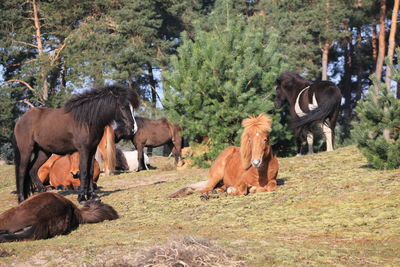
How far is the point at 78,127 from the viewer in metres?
11.2

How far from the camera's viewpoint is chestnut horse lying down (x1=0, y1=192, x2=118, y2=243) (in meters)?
6.73

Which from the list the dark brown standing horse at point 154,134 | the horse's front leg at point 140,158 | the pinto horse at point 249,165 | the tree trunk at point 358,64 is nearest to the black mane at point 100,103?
the pinto horse at point 249,165

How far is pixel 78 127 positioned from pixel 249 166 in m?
3.81

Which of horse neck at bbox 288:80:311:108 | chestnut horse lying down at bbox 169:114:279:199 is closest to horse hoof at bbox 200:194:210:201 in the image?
chestnut horse lying down at bbox 169:114:279:199

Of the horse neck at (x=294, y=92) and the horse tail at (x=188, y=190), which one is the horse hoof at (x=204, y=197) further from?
the horse neck at (x=294, y=92)

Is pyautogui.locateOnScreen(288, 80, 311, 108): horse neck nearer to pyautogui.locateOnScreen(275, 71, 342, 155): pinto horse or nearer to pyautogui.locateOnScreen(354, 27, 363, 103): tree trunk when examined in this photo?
pyautogui.locateOnScreen(275, 71, 342, 155): pinto horse

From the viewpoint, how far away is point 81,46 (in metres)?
33.6

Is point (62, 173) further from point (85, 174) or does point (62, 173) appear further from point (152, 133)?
point (152, 133)

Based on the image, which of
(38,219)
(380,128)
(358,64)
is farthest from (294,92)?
(358,64)

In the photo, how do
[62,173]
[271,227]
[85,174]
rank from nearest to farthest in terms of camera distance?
[271,227] → [85,174] → [62,173]

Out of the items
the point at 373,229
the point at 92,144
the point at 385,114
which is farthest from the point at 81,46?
the point at 373,229

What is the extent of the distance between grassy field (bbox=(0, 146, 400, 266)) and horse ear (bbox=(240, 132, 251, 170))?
21.8 inches

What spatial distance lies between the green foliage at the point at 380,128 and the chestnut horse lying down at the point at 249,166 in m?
2.21

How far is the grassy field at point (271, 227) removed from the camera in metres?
5.25
